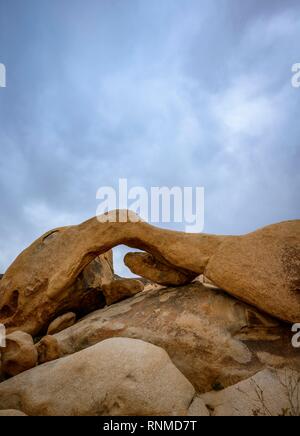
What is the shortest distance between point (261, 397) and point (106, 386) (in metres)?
2.27

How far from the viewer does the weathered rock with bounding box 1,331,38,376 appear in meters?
5.66

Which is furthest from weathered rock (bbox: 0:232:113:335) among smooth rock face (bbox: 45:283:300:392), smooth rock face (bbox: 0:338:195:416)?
smooth rock face (bbox: 0:338:195:416)

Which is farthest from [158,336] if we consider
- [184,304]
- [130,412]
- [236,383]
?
[130,412]

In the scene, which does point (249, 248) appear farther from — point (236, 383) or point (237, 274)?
point (236, 383)

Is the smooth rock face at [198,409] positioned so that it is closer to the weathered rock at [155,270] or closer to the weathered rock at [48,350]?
the weathered rock at [48,350]

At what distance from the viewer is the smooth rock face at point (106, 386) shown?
420 centimetres

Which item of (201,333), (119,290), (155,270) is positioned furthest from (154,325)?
(119,290)

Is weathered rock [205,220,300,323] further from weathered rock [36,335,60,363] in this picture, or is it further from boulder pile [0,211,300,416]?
weathered rock [36,335,60,363]

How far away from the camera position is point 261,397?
459 cm

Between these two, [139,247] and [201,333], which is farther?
[139,247]

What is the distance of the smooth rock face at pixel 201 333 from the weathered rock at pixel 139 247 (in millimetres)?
452

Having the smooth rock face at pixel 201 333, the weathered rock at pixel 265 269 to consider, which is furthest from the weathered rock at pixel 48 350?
the weathered rock at pixel 265 269

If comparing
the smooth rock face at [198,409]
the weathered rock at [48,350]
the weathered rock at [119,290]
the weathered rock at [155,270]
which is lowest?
the smooth rock face at [198,409]

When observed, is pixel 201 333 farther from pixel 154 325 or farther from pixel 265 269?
pixel 265 269
